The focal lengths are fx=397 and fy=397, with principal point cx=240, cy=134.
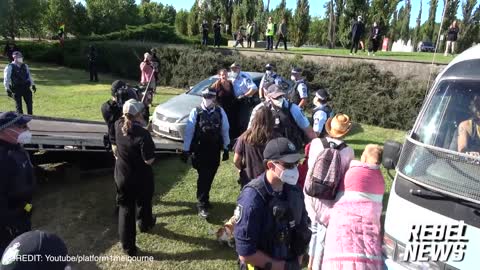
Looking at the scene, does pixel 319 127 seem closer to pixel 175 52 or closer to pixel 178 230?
pixel 178 230

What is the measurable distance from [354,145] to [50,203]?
7181 mm

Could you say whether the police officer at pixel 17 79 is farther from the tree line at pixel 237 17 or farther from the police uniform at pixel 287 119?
the tree line at pixel 237 17

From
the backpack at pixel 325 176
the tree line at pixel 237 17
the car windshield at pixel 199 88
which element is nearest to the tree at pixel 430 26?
the tree line at pixel 237 17

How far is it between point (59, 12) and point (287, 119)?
147ft

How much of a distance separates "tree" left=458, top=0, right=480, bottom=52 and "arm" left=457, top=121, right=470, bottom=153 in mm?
27846

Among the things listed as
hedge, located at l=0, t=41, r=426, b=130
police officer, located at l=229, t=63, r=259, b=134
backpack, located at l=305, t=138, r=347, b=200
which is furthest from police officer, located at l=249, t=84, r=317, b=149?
hedge, located at l=0, t=41, r=426, b=130

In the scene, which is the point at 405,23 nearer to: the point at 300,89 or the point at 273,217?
the point at 300,89

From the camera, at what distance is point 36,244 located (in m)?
2.00

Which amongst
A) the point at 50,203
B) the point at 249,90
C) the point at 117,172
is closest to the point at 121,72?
the point at 249,90

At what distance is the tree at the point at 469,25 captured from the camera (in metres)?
28.7

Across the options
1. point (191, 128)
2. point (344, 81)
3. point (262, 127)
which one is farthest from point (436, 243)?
point (344, 81)

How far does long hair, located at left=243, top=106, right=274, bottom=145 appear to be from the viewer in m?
4.52

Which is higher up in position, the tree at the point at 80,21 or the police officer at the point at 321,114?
the tree at the point at 80,21

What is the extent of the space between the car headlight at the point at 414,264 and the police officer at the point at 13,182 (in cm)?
318
